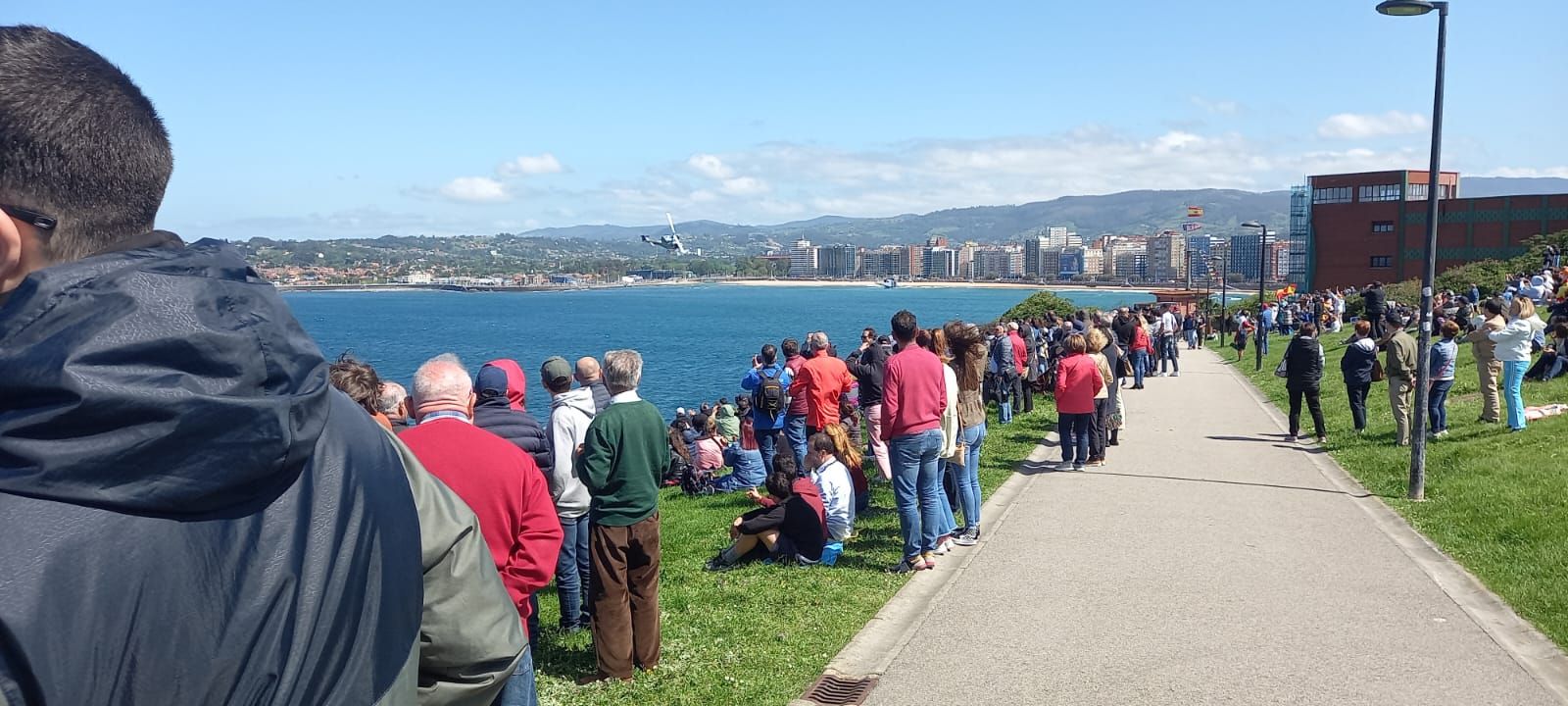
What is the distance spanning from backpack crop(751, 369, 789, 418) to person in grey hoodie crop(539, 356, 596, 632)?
6.08 m

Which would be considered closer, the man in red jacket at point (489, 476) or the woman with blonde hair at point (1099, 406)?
the man in red jacket at point (489, 476)

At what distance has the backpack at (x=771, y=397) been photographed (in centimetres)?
1369

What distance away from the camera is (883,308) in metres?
173

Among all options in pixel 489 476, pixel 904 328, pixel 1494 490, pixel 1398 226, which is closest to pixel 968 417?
pixel 904 328

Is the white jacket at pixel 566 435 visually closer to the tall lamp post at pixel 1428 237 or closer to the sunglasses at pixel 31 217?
the sunglasses at pixel 31 217

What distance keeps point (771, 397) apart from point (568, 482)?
6.83m

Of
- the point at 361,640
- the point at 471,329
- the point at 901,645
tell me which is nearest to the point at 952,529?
the point at 901,645

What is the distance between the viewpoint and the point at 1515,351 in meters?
13.4

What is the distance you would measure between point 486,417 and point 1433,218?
9.95 meters

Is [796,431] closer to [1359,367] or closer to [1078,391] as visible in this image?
[1078,391]

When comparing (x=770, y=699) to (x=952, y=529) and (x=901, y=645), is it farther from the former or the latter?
(x=952, y=529)

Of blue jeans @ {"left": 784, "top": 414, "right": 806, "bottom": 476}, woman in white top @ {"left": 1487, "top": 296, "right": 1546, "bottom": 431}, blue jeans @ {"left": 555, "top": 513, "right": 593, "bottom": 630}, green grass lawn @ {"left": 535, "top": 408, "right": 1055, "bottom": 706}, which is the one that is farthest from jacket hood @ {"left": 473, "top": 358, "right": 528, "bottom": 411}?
woman in white top @ {"left": 1487, "top": 296, "right": 1546, "bottom": 431}

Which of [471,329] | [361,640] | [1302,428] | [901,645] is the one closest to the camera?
[361,640]

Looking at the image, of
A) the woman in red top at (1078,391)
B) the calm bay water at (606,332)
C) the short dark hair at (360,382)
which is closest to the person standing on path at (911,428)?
the short dark hair at (360,382)
